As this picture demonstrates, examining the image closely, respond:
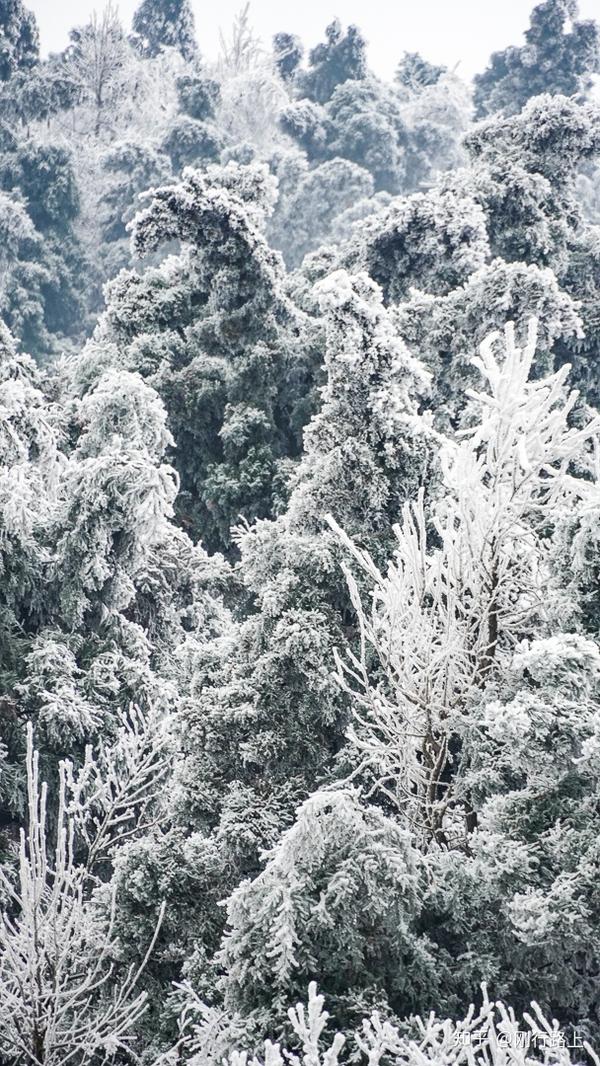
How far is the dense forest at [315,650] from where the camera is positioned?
216 inches

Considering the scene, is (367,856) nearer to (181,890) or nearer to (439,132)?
(181,890)

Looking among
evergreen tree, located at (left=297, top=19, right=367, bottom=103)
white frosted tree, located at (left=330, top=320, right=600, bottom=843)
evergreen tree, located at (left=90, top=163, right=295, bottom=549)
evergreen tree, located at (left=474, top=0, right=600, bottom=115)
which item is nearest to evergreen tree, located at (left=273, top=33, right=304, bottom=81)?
evergreen tree, located at (left=297, top=19, right=367, bottom=103)

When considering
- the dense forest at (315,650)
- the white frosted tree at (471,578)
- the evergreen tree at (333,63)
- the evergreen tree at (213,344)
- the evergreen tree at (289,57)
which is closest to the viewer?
the dense forest at (315,650)

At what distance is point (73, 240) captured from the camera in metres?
33.9

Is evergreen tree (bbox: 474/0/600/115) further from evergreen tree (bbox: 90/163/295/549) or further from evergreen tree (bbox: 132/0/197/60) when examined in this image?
evergreen tree (bbox: 90/163/295/549)

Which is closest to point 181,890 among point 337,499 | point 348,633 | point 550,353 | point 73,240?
point 348,633

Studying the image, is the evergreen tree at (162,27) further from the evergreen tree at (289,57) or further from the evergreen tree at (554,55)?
the evergreen tree at (554,55)

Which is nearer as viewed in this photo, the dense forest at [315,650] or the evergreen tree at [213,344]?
the dense forest at [315,650]

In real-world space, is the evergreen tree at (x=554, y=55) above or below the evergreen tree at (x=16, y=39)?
below

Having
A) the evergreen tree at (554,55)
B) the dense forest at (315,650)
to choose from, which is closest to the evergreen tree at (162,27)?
the evergreen tree at (554,55)

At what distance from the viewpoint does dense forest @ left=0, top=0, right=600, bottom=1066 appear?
18.0 feet

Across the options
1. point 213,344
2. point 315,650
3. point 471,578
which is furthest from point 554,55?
point 471,578

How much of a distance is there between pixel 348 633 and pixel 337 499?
1.37 metres

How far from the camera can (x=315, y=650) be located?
25.0 feet
